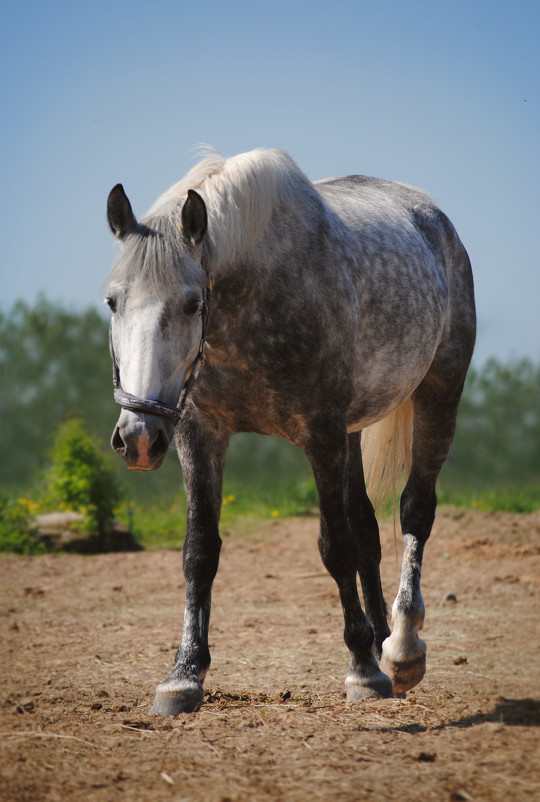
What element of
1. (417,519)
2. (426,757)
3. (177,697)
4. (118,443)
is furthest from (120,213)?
(417,519)

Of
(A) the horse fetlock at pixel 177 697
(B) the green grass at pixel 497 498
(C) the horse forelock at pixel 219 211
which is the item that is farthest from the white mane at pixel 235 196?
(B) the green grass at pixel 497 498

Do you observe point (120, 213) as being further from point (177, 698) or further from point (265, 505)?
point (265, 505)

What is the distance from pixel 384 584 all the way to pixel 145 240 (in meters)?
4.74

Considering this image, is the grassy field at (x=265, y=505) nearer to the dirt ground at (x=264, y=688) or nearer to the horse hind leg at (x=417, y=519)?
the dirt ground at (x=264, y=688)

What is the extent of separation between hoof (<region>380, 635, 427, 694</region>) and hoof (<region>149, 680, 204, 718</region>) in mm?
1032

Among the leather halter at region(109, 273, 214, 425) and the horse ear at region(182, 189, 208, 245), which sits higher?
the horse ear at region(182, 189, 208, 245)

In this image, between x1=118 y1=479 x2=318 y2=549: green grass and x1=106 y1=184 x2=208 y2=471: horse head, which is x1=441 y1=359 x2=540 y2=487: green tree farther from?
x1=106 y1=184 x2=208 y2=471: horse head

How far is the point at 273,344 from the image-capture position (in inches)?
128

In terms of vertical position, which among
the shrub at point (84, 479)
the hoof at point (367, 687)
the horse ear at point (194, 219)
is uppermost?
the horse ear at point (194, 219)

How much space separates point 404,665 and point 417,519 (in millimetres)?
1010

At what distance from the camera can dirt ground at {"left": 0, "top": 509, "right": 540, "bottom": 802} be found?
2332mm

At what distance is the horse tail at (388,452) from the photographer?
5.03m

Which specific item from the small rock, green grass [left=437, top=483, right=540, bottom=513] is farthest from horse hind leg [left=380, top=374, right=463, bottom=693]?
green grass [left=437, top=483, right=540, bottom=513]

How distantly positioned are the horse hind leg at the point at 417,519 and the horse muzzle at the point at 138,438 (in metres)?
1.92
